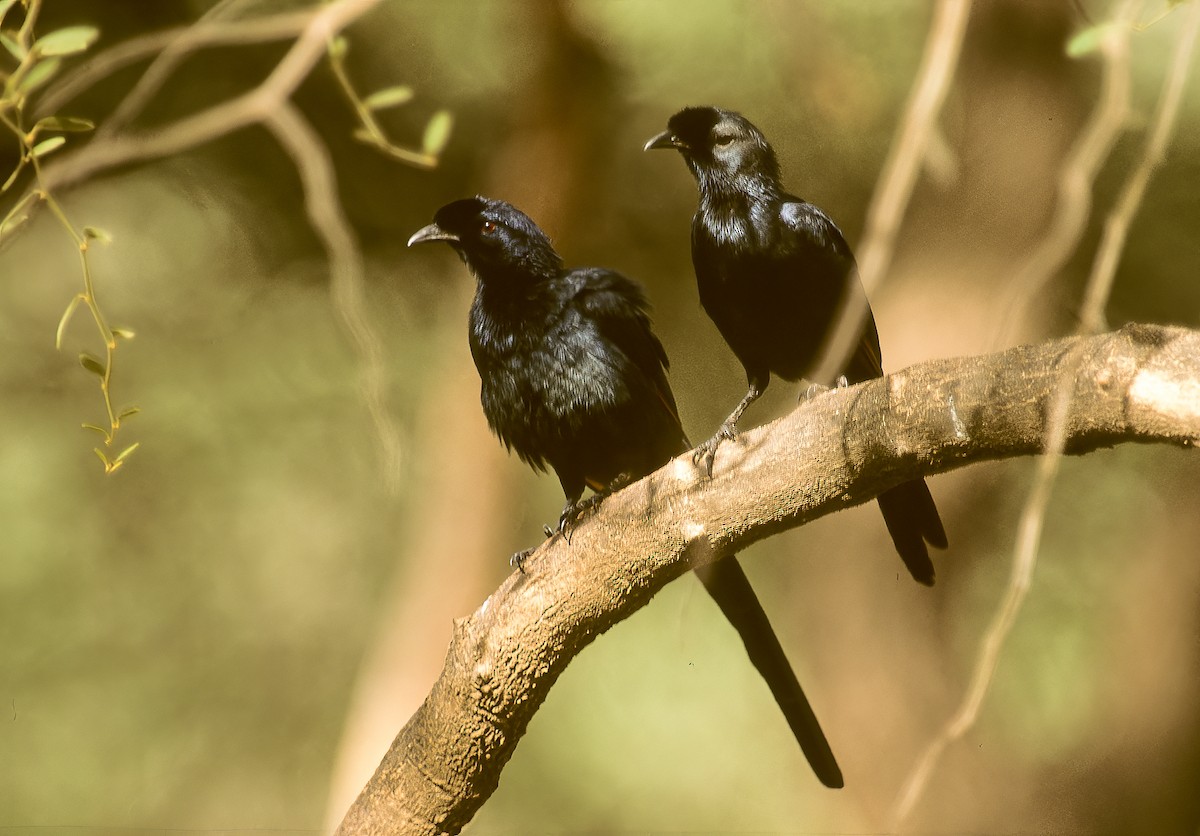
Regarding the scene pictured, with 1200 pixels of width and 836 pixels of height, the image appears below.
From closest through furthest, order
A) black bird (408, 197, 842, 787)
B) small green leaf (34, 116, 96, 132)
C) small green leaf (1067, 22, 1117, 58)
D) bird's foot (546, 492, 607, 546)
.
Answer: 1. small green leaf (1067, 22, 1117, 58)
2. small green leaf (34, 116, 96, 132)
3. bird's foot (546, 492, 607, 546)
4. black bird (408, 197, 842, 787)

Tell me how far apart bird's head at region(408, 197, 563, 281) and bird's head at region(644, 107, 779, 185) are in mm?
380

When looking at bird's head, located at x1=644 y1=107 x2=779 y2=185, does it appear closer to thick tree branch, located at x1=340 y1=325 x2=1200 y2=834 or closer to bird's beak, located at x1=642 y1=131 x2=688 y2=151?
bird's beak, located at x1=642 y1=131 x2=688 y2=151

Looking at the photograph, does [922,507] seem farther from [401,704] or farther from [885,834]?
[401,704]

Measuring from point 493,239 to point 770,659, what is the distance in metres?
1.12

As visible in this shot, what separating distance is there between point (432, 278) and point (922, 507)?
9.38 ft

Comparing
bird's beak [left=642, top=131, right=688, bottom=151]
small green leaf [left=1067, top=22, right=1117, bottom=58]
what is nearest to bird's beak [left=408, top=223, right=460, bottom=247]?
bird's beak [left=642, top=131, right=688, bottom=151]

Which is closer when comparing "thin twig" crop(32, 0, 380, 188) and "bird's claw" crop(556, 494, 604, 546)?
"thin twig" crop(32, 0, 380, 188)

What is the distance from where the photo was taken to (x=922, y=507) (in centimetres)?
214

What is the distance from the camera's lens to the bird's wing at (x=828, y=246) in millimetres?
2174

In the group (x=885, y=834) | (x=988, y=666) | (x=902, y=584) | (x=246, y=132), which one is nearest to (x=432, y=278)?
(x=246, y=132)

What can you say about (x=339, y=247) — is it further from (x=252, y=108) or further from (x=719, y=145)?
(x=719, y=145)

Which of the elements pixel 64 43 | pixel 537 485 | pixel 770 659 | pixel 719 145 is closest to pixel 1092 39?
pixel 719 145

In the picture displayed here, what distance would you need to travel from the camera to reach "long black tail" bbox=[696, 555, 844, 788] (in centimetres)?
224

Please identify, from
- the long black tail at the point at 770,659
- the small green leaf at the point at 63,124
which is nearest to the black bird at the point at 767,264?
the long black tail at the point at 770,659
